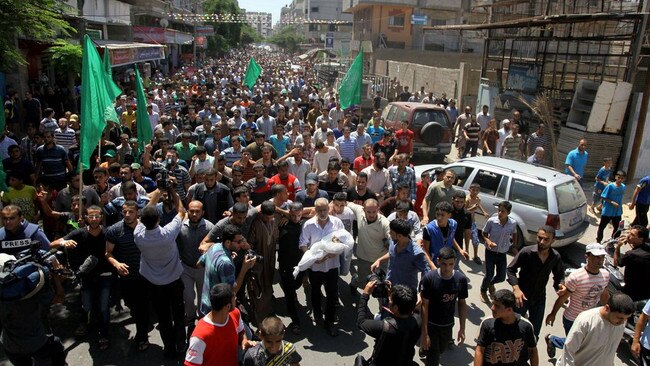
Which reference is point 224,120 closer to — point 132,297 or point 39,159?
point 39,159

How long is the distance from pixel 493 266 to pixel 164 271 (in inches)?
160

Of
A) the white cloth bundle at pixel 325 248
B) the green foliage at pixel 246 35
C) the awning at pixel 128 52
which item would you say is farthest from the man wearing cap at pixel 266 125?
the green foliage at pixel 246 35

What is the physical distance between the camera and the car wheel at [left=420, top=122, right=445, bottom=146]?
13242 millimetres

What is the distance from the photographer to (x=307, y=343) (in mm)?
5594

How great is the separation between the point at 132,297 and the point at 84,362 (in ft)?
2.48

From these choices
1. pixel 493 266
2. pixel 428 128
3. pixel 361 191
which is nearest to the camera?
pixel 493 266

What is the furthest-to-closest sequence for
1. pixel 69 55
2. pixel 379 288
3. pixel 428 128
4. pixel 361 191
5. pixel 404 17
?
pixel 404 17
pixel 69 55
pixel 428 128
pixel 361 191
pixel 379 288

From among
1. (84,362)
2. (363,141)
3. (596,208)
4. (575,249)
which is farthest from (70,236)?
(596,208)

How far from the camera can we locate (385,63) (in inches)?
1409

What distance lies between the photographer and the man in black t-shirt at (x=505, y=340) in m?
3.69

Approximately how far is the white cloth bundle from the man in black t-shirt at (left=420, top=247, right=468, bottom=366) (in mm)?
1253

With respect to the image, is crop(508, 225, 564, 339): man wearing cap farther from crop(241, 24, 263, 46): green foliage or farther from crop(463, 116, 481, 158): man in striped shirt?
crop(241, 24, 263, 46): green foliage

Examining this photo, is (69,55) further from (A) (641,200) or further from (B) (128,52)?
(A) (641,200)

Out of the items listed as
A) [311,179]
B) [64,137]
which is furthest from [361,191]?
[64,137]
